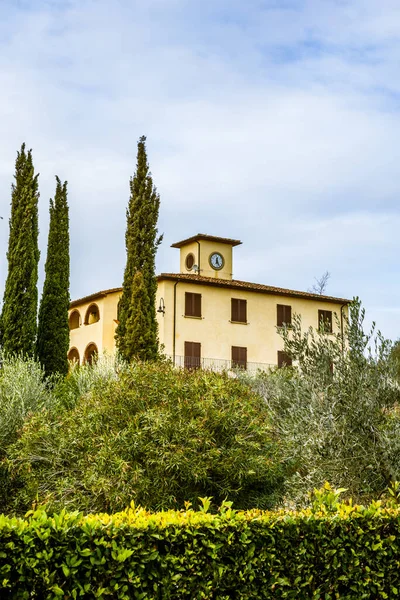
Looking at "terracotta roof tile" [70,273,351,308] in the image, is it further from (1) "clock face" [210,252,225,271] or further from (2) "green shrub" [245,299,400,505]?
(2) "green shrub" [245,299,400,505]

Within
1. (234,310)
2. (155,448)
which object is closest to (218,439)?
(155,448)

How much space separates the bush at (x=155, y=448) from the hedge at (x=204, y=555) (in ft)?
19.4

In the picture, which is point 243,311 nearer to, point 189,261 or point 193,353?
point 193,353

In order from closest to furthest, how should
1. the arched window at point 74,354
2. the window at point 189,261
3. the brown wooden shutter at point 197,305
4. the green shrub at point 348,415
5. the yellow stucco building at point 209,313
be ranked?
the green shrub at point 348,415 < the yellow stucco building at point 209,313 < the brown wooden shutter at point 197,305 < the window at point 189,261 < the arched window at point 74,354

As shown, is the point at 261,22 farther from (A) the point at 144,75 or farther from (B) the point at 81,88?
(B) the point at 81,88

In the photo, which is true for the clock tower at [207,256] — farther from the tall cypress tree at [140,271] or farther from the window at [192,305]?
the tall cypress tree at [140,271]

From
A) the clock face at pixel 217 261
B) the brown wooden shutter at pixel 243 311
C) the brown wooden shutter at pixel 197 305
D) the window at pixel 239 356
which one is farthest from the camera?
the clock face at pixel 217 261

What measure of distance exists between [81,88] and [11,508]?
9.22 meters

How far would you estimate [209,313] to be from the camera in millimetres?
39156

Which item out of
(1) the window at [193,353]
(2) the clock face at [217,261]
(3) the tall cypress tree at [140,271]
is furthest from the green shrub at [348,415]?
(2) the clock face at [217,261]

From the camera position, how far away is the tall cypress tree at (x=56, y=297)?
28.0 meters

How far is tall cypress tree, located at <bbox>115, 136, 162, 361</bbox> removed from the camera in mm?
27859

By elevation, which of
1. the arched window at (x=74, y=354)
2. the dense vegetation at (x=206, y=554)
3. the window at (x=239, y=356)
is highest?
the arched window at (x=74, y=354)

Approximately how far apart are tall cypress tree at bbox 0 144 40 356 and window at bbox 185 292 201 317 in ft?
38.4
